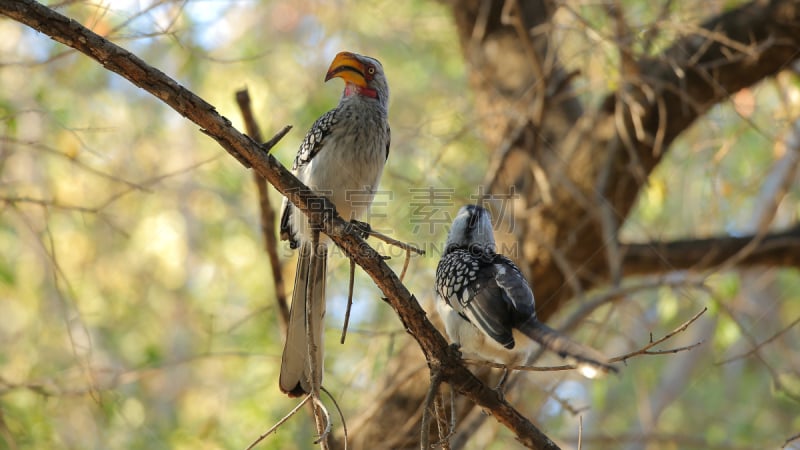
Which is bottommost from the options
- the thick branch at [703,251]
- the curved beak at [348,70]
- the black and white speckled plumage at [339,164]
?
the thick branch at [703,251]

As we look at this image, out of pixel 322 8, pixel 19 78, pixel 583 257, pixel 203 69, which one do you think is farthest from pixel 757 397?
pixel 19 78

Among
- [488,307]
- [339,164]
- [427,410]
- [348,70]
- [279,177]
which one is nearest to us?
[427,410]

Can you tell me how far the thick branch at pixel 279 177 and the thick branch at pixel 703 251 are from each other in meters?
2.16

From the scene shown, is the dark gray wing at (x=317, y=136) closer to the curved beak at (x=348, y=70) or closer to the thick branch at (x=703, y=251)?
the curved beak at (x=348, y=70)

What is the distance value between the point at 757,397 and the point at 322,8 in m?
6.62

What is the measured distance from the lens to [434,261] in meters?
4.74

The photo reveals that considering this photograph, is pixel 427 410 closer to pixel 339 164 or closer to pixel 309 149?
pixel 339 164

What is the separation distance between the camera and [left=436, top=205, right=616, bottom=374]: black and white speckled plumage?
2.48 m

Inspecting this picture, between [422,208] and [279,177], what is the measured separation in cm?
191

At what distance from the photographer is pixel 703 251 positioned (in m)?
4.27

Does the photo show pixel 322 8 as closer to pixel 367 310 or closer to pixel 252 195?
pixel 252 195

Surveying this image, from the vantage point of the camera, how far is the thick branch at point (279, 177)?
6.57 feet

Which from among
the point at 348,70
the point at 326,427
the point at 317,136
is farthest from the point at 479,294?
the point at 348,70

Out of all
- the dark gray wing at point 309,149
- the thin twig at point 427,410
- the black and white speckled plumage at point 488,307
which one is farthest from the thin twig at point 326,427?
the dark gray wing at point 309,149
